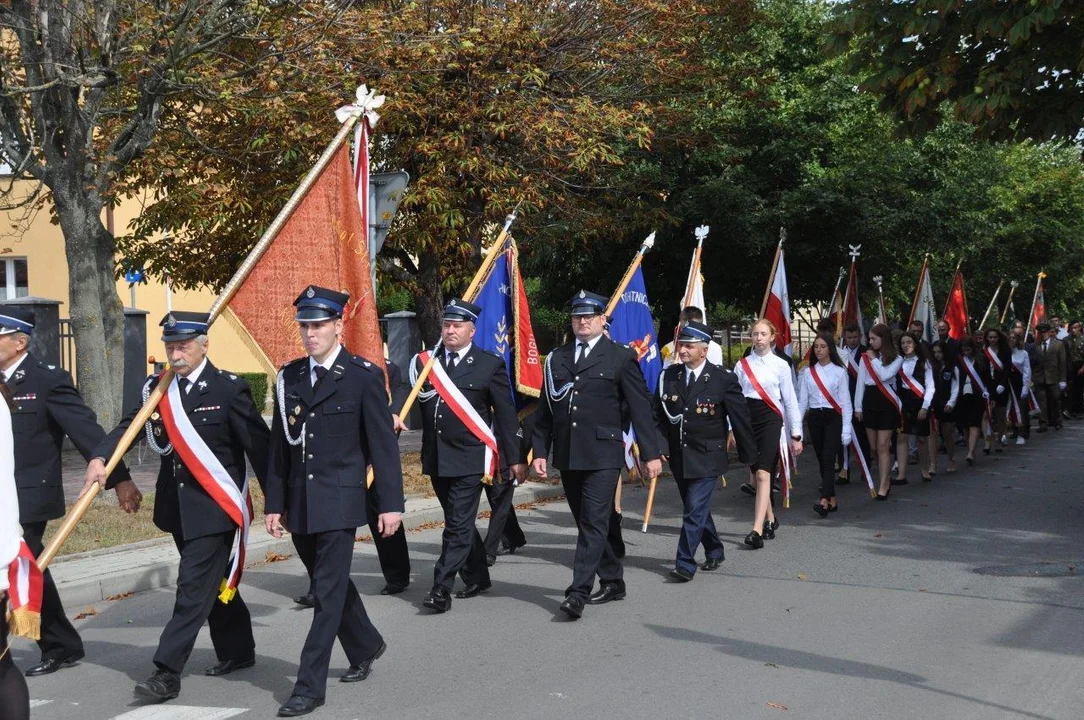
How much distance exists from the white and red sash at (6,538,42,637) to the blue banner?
8544 mm

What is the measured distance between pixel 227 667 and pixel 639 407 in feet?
9.70

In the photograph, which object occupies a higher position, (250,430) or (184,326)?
(184,326)

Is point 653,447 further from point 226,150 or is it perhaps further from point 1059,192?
point 1059,192

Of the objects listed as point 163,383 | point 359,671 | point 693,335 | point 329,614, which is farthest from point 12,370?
point 693,335

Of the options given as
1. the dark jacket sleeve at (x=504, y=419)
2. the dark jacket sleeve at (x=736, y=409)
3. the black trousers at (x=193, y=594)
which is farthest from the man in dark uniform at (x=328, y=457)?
the dark jacket sleeve at (x=736, y=409)

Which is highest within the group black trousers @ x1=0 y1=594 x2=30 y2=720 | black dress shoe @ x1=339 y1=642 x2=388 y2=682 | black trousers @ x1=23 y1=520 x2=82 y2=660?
black trousers @ x1=0 y1=594 x2=30 y2=720

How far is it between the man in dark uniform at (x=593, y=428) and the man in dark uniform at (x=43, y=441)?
8.84 feet

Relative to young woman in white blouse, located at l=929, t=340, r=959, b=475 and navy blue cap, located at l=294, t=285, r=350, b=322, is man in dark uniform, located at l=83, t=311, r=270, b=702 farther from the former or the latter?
young woman in white blouse, located at l=929, t=340, r=959, b=475

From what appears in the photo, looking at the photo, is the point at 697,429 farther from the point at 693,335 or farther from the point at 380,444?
the point at 380,444

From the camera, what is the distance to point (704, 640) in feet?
23.5

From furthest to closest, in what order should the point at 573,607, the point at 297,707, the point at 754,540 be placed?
the point at 754,540
the point at 573,607
the point at 297,707

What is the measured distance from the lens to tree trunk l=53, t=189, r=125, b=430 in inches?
491

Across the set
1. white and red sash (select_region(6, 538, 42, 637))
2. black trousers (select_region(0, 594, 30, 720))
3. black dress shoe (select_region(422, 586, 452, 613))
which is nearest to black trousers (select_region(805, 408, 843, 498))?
black dress shoe (select_region(422, 586, 452, 613))

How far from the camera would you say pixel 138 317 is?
65.5 feet
